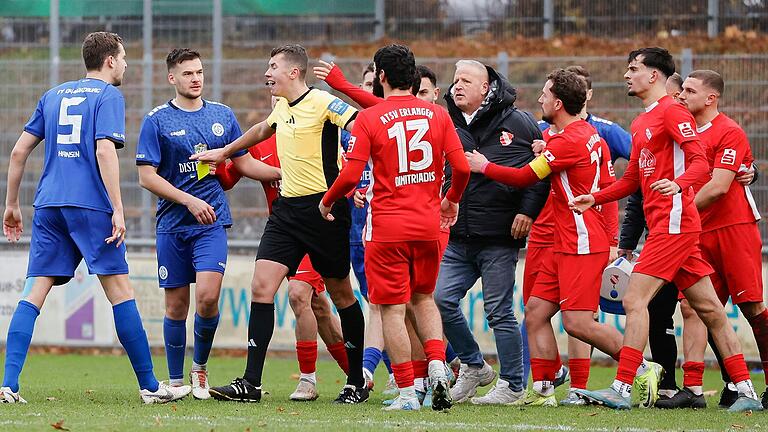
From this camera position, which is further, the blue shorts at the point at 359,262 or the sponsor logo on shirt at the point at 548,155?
the blue shorts at the point at 359,262

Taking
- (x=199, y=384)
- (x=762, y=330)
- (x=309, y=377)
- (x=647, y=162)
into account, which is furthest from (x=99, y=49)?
(x=762, y=330)

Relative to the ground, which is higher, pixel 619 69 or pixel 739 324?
pixel 619 69

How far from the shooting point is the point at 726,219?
901cm

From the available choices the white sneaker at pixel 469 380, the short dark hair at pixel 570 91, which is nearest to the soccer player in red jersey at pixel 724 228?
the short dark hair at pixel 570 91

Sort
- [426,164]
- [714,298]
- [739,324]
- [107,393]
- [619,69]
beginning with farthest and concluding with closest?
[619,69] → [739,324] → [107,393] → [714,298] → [426,164]

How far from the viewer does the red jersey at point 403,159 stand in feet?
25.6

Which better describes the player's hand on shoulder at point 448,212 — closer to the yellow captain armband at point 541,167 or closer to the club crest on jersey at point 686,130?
the yellow captain armband at point 541,167

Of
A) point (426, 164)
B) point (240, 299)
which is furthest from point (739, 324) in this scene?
point (426, 164)

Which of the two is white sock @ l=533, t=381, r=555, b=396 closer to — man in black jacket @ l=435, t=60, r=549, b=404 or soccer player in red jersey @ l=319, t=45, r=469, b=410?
man in black jacket @ l=435, t=60, r=549, b=404

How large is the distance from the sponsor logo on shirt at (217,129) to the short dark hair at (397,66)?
155 centimetres

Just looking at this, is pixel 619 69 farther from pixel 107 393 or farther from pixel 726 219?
pixel 107 393

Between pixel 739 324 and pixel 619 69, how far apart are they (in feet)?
10.3

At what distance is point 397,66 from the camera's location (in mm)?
7922

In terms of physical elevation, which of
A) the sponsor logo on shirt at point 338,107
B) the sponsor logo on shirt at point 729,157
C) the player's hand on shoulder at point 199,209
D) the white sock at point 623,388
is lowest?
the white sock at point 623,388
